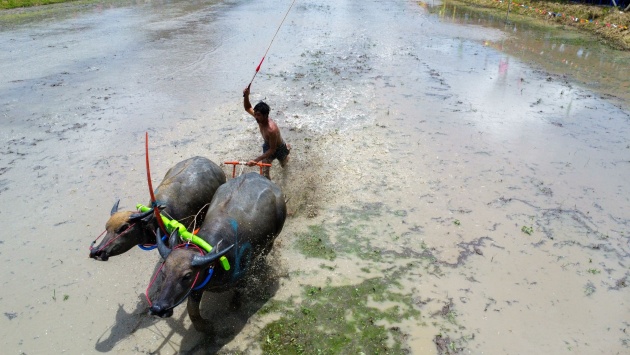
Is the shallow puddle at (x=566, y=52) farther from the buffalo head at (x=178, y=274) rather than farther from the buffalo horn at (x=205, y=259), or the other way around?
the buffalo head at (x=178, y=274)

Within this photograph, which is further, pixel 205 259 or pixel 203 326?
pixel 203 326

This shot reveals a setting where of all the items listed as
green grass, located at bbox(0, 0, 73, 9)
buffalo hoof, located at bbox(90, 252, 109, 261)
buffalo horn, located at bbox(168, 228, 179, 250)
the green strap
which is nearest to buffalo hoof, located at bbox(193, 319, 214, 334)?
the green strap

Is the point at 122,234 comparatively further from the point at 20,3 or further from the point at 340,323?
the point at 20,3

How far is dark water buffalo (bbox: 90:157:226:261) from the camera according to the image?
154 inches

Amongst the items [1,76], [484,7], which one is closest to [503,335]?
[1,76]

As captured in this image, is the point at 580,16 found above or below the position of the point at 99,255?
above

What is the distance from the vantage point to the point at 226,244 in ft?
12.9

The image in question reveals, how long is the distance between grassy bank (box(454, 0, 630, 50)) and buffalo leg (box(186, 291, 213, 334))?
1672cm

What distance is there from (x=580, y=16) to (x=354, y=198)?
18607mm

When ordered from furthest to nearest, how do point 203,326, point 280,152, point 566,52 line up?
point 566,52 < point 280,152 < point 203,326

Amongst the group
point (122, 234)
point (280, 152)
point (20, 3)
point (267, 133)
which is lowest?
point (280, 152)

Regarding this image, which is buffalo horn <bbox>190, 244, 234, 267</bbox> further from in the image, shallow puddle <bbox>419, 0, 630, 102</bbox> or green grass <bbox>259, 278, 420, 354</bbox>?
shallow puddle <bbox>419, 0, 630, 102</bbox>

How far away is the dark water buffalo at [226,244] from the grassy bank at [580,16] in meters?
15.7

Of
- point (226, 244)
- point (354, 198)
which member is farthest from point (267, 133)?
point (226, 244)
